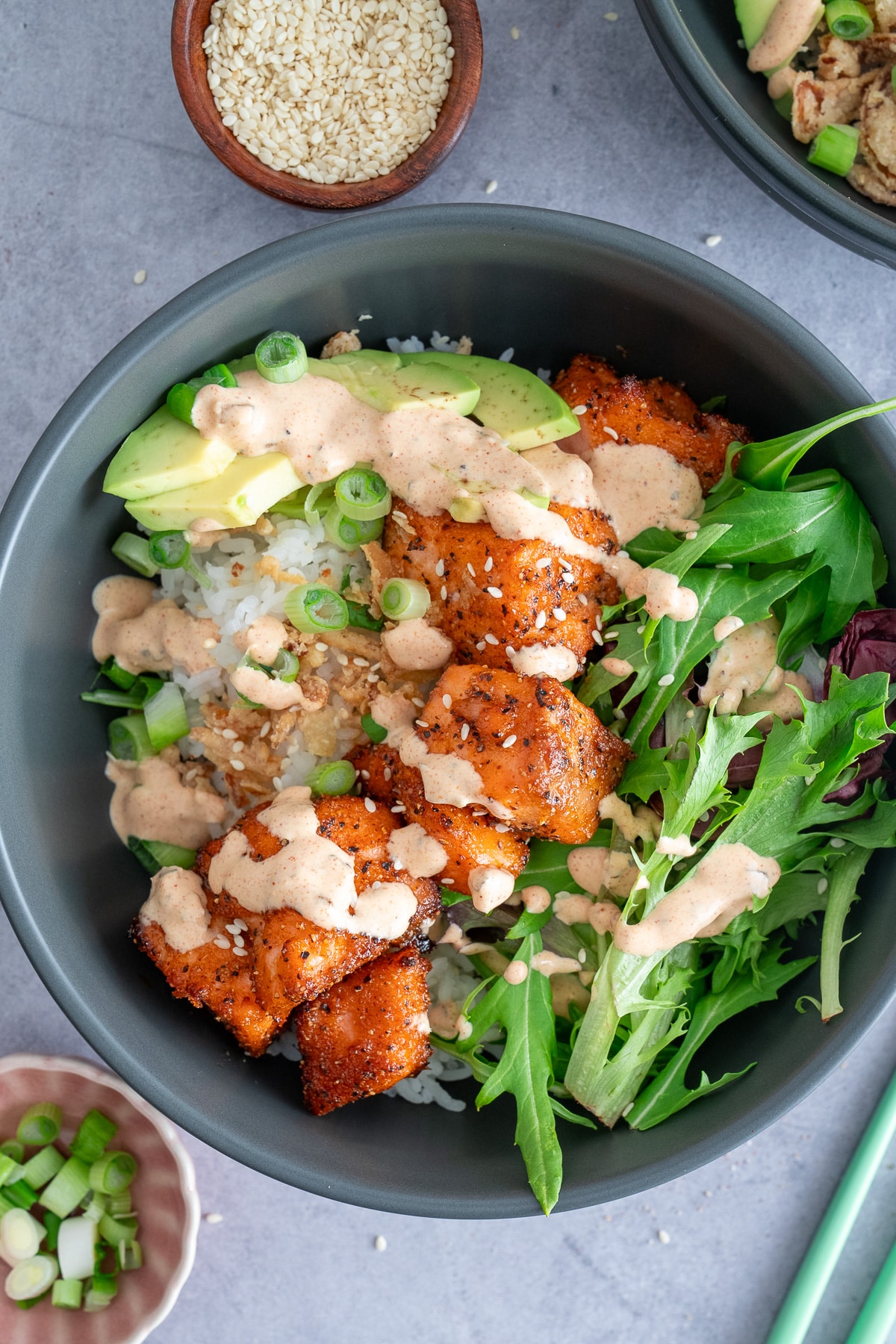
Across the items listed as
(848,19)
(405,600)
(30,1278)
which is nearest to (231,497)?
(405,600)

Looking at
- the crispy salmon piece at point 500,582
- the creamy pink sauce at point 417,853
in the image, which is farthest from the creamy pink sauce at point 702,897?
the crispy salmon piece at point 500,582

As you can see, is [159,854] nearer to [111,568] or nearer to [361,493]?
[111,568]

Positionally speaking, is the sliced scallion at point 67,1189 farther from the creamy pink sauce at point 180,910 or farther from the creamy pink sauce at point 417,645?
the creamy pink sauce at point 417,645

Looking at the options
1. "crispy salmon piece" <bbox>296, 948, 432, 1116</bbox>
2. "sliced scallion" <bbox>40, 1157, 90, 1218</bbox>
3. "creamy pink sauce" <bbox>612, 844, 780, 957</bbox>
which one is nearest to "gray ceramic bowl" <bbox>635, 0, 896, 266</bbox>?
"creamy pink sauce" <bbox>612, 844, 780, 957</bbox>

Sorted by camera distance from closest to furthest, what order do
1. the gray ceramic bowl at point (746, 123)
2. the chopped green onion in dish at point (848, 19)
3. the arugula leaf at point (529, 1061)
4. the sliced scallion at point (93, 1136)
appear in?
the arugula leaf at point (529, 1061), the gray ceramic bowl at point (746, 123), the chopped green onion in dish at point (848, 19), the sliced scallion at point (93, 1136)

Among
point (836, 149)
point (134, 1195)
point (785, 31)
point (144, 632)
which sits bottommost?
point (134, 1195)

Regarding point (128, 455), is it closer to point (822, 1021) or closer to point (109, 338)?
point (109, 338)

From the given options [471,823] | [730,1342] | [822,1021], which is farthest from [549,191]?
[730,1342]
